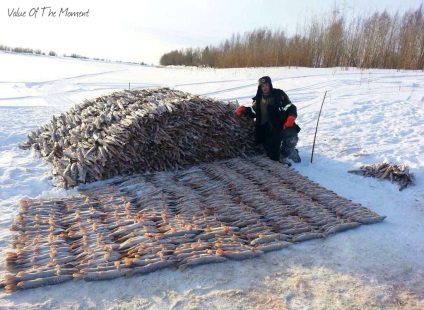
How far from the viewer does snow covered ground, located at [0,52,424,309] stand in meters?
3.24

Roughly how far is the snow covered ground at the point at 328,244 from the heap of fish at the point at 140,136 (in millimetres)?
439

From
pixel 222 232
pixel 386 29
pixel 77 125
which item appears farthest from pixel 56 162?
pixel 386 29

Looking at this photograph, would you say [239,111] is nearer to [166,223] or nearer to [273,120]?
[273,120]

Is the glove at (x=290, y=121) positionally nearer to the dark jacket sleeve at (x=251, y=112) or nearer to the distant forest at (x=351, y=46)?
the dark jacket sleeve at (x=251, y=112)

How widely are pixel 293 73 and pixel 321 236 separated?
1199cm

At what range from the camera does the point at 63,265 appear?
11.6 feet

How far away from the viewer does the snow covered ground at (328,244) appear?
128 inches

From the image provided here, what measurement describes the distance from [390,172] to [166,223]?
11.6 feet

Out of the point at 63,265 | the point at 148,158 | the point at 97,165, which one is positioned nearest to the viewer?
the point at 63,265

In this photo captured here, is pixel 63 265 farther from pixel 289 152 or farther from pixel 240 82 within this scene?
pixel 240 82

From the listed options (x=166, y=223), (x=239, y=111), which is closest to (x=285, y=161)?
(x=239, y=111)

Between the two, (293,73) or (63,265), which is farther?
(293,73)

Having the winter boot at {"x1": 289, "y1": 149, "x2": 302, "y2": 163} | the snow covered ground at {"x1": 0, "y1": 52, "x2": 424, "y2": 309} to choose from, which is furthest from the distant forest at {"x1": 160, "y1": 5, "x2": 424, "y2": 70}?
the winter boot at {"x1": 289, "y1": 149, "x2": 302, "y2": 163}

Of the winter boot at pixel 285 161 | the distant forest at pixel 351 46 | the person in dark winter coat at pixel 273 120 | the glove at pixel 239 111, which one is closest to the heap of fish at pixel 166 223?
the winter boot at pixel 285 161
